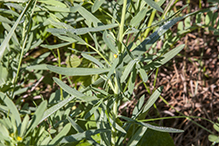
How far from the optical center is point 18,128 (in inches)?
20.1

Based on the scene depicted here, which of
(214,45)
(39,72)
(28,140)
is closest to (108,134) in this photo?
(28,140)

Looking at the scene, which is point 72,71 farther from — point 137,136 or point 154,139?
point 154,139

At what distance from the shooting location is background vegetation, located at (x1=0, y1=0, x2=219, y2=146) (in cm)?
51

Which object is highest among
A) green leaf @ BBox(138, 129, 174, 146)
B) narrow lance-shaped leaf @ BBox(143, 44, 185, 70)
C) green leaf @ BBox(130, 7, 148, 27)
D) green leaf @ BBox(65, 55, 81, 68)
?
green leaf @ BBox(130, 7, 148, 27)

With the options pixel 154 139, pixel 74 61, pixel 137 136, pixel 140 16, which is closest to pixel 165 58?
pixel 140 16

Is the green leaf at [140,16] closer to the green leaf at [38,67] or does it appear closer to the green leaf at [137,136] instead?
Result: the green leaf at [137,136]

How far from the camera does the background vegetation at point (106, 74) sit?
509 mm

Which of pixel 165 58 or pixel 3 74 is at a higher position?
pixel 3 74

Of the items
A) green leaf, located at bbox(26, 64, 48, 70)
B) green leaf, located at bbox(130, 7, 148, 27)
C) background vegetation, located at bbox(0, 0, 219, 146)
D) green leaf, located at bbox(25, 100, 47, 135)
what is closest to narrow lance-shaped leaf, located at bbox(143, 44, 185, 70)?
background vegetation, located at bbox(0, 0, 219, 146)

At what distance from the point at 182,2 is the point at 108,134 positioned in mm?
971

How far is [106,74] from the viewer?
1.96 ft

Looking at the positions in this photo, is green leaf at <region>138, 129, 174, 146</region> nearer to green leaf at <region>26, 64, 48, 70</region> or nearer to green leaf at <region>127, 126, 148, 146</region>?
green leaf at <region>127, 126, 148, 146</region>

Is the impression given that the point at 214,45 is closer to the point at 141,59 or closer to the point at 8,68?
the point at 141,59

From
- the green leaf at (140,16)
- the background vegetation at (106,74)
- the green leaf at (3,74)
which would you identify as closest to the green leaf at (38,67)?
the background vegetation at (106,74)
